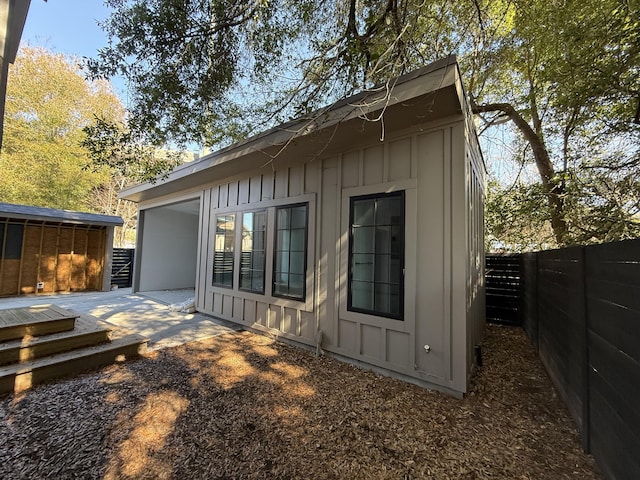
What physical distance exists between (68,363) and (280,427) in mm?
2689

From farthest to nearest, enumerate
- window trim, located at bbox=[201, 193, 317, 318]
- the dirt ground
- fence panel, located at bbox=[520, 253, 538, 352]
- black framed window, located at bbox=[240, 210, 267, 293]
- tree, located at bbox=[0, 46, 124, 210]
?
1. tree, located at bbox=[0, 46, 124, 210]
2. black framed window, located at bbox=[240, 210, 267, 293]
3. fence panel, located at bbox=[520, 253, 538, 352]
4. window trim, located at bbox=[201, 193, 317, 318]
5. the dirt ground

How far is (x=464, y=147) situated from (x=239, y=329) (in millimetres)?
4522

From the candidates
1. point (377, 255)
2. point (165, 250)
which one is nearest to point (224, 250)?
point (377, 255)

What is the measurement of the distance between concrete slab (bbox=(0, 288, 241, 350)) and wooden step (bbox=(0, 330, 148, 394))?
0.38 m

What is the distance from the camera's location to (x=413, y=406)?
2662 millimetres

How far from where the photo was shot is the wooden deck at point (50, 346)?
2.94 metres

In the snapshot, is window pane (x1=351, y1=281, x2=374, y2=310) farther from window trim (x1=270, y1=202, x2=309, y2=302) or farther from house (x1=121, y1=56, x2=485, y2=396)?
window trim (x1=270, y1=202, x2=309, y2=302)

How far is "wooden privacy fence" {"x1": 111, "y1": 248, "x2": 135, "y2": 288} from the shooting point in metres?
10.2

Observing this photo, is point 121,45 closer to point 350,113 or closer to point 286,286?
point 350,113

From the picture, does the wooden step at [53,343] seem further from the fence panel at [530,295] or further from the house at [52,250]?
the fence panel at [530,295]

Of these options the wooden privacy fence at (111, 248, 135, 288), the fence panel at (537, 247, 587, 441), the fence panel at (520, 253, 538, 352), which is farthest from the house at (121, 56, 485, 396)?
the wooden privacy fence at (111, 248, 135, 288)

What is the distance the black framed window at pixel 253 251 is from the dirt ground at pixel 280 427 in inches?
69.1

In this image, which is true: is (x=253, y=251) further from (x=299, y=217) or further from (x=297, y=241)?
(x=299, y=217)

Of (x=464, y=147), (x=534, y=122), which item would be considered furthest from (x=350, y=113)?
(x=534, y=122)
